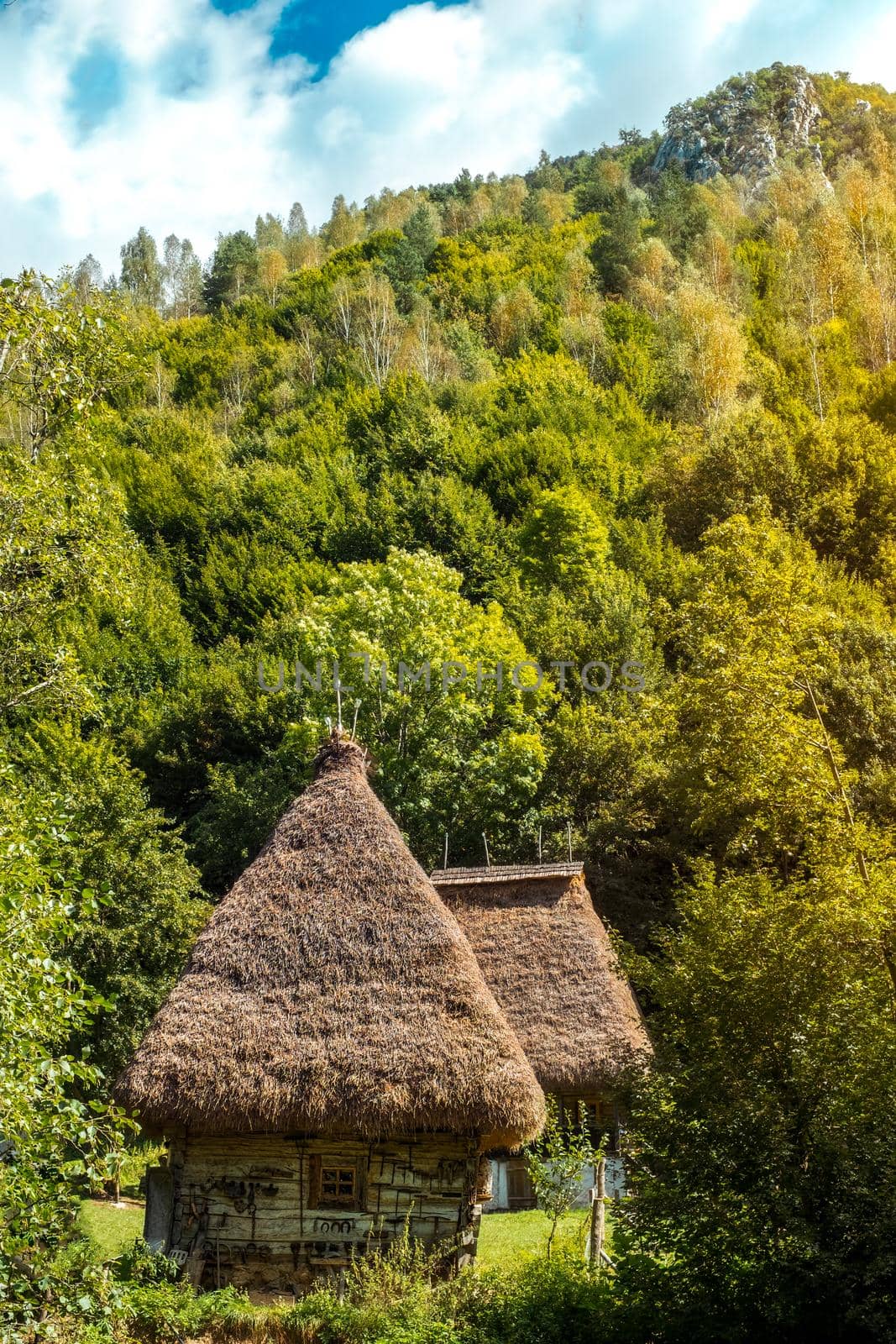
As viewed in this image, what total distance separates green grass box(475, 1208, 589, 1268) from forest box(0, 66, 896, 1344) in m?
2.73

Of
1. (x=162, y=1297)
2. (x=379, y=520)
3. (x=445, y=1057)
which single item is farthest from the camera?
(x=379, y=520)

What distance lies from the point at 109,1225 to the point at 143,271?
85.8 m

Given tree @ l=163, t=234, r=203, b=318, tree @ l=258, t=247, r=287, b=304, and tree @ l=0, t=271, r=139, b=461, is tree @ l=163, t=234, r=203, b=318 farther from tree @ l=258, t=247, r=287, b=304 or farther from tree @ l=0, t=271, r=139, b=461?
tree @ l=0, t=271, r=139, b=461

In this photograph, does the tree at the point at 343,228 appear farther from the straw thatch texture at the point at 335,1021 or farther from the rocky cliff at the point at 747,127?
the straw thatch texture at the point at 335,1021

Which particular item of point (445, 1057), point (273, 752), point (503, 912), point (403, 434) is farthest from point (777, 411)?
point (445, 1057)

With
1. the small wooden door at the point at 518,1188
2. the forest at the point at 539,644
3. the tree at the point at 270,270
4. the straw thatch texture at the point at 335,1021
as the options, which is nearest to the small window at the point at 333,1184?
the straw thatch texture at the point at 335,1021

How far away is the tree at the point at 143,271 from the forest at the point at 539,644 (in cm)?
548

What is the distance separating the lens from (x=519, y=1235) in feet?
53.8

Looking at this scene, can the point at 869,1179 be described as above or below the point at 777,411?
below

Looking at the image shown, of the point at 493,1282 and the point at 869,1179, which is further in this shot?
the point at 493,1282

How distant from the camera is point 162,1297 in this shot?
10961 millimetres

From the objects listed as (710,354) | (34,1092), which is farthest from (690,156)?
(34,1092)

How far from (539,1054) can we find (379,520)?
26.2 metres

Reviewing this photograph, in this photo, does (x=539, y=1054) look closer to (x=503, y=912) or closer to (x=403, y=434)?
(x=503, y=912)
